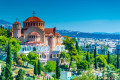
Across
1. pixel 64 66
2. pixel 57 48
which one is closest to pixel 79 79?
pixel 64 66

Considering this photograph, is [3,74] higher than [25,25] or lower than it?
lower

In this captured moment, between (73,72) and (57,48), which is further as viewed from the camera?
(57,48)

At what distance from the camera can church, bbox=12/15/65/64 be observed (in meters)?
71.5

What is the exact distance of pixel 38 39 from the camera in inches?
2945

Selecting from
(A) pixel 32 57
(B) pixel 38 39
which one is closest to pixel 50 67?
(A) pixel 32 57

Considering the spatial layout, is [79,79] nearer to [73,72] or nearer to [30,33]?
[73,72]

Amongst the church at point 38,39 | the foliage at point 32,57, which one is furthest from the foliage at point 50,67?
the church at point 38,39

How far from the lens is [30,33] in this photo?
75375 mm

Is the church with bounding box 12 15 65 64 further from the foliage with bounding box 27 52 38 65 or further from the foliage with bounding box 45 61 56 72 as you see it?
the foliage with bounding box 45 61 56 72

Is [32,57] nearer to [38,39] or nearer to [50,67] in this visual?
[50,67]

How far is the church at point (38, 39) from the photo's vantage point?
7150 centimetres

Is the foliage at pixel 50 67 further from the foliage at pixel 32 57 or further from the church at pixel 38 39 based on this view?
the church at pixel 38 39

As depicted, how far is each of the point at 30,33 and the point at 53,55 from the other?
9246 millimetres

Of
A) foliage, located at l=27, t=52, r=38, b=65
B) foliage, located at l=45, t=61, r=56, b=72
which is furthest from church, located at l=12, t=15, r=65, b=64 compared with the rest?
foliage, located at l=45, t=61, r=56, b=72
